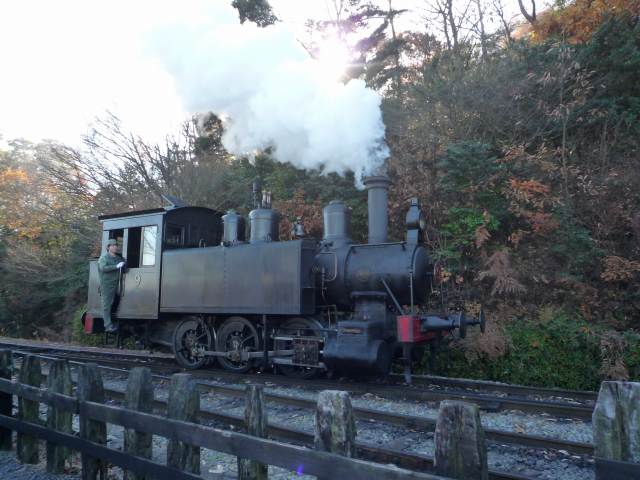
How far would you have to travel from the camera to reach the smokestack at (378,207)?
24.2ft

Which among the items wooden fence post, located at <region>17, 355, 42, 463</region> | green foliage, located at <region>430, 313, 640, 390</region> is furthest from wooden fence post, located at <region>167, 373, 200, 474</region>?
green foliage, located at <region>430, 313, 640, 390</region>

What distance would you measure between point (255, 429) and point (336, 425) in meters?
0.55

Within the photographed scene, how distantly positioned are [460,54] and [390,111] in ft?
7.85

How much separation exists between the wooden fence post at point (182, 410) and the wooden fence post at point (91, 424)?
853mm

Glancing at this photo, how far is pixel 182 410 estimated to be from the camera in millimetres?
2820

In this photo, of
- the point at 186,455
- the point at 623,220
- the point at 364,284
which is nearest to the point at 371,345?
the point at 364,284

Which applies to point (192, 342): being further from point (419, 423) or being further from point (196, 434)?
point (196, 434)

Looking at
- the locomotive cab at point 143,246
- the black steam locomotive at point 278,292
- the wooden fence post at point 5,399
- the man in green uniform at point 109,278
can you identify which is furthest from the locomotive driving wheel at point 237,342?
the wooden fence post at point 5,399

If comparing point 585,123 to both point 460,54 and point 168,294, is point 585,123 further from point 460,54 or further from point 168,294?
point 168,294

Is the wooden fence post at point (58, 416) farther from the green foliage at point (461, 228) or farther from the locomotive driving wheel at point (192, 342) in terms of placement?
the green foliage at point (461, 228)

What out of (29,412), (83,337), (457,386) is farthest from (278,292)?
(83,337)

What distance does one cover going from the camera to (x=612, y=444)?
5.87 ft

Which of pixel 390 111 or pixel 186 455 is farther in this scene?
pixel 390 111

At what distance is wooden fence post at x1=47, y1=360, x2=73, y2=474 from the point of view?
3.63 m
